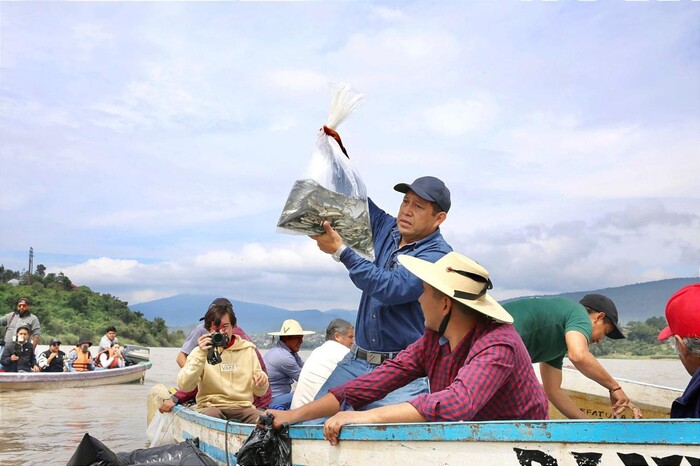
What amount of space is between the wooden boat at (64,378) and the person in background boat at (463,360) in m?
13.6

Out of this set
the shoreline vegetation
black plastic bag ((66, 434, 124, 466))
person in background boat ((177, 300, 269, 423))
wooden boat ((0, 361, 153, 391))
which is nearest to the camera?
black plastic bag ((66, 434, 124, 466))

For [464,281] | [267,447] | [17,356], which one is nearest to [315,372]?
[267,447]

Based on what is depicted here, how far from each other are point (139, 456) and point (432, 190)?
8.08 feet

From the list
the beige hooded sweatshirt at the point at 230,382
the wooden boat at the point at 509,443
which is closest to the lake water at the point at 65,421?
the beige hooded sweatshirt at the point at 230,382

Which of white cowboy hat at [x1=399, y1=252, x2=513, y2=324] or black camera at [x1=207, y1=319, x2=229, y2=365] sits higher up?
white cowboy hat at [x1=399, y1=252, x2=513, y2=324]

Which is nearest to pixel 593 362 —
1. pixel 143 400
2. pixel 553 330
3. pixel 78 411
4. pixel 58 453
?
pixel 553 330

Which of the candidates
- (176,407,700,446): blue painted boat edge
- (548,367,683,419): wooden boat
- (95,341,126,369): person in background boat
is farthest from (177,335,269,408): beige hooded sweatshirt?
(95,341,126,369): person in background boat

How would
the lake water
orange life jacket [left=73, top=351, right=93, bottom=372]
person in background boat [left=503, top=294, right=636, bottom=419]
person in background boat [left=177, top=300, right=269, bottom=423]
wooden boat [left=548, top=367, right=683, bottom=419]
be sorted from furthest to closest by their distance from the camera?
orange life jacket [left=73, top=351, right=93, bottom=372]
the lake water
wooden boat [left=548, top=367, right=683, bottom=419]
person in background boat [left=177, top=300, right=269, bottom=423]
person in background boat [left=503, top=294, right=636, bottom=419]

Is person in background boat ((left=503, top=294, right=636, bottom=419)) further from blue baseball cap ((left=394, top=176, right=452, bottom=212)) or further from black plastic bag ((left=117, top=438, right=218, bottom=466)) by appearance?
black plastic bag ((left=117, top=438, right=218, bottom=466))

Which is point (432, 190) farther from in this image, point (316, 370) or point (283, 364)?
point (283, 364)

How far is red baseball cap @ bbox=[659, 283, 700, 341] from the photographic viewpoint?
3.05 meters

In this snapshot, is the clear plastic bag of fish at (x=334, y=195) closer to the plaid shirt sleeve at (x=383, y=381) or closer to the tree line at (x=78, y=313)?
the plaid shirt sleeve at (x=383, y=381)

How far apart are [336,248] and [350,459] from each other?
44.9 inches

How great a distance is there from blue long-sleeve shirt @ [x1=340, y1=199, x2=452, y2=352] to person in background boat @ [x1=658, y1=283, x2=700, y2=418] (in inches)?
50.6
